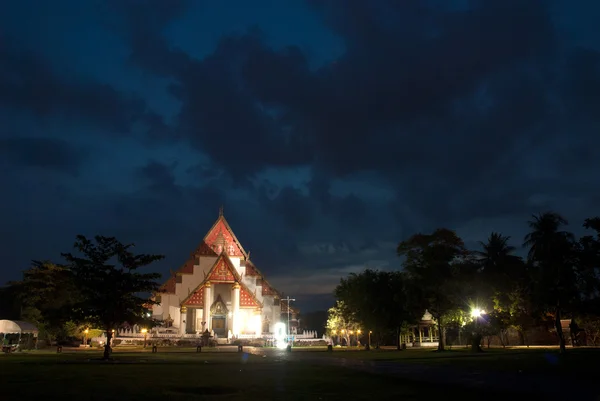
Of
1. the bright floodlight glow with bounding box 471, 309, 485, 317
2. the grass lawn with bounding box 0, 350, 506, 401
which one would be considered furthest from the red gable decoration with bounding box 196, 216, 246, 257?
the grass lawn with bounding box 0, 350, 506, 401

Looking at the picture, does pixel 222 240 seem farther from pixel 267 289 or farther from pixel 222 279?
pixel 222 279

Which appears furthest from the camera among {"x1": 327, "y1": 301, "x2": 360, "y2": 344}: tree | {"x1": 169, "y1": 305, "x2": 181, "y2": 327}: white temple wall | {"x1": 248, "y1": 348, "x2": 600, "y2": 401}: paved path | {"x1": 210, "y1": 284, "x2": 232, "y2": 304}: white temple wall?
{"x1": 210, "y1": 284, "x2": 232, "y2": 304}: white temple wall

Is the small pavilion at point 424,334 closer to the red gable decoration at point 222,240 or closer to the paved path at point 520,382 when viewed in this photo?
the red gable decoration at point 222,240

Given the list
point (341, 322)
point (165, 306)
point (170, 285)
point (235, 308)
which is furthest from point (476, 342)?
point (170, 285)

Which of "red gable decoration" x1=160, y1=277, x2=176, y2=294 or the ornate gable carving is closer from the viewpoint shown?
the ornate gable carving

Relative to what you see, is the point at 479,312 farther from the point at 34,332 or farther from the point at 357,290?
the point at 34,332

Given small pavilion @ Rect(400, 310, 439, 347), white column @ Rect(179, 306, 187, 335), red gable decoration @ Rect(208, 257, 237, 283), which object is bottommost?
small pavilion @ Rect(400, 310, 439, 347)

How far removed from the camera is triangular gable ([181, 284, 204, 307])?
6650 cm

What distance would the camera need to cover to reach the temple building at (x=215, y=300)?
219 ft

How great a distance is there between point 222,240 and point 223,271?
11.5m

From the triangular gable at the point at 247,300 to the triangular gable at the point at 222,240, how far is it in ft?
32.7

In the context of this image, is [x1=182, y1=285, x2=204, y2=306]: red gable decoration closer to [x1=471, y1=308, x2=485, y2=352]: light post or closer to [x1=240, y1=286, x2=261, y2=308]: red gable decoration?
[x1=240, y1=286, x2=261, y2=308]: red gable decoration

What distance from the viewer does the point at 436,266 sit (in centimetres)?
4225

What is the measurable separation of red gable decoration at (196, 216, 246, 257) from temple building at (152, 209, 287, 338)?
3.26 ft
